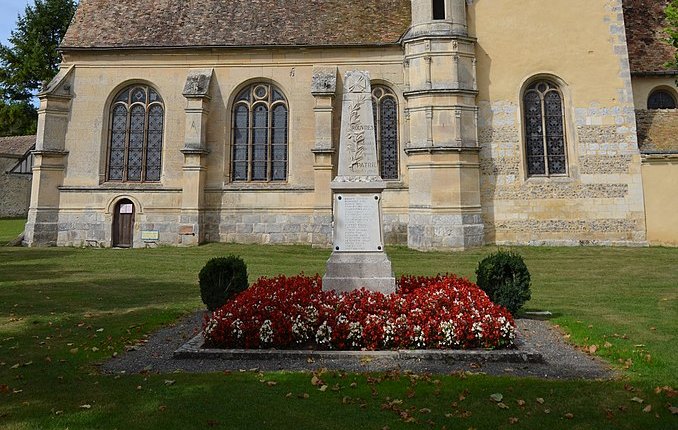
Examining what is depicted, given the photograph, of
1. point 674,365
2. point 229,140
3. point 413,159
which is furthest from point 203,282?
point 229,140

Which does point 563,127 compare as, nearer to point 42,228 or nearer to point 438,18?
point 438,18

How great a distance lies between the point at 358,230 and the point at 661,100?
68.3ft

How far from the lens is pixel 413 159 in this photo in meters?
18.3

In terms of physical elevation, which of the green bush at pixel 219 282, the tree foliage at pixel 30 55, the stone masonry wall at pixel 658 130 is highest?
the tree foliage at pixel 30 55

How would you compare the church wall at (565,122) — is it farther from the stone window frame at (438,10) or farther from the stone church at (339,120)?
the stone window frame at (438,10)

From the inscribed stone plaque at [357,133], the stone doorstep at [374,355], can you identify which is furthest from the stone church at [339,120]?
the stone doorstep at [374,355]

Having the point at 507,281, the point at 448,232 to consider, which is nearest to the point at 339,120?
the point at 448,232

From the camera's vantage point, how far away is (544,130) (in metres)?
18.8

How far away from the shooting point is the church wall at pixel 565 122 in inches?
714

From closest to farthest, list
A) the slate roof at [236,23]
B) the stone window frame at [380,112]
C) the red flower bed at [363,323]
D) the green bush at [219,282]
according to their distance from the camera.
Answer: the red flower bed at [363,323], the green bush at [219,282], the stone window frame at [380,112], the slate roof at [236,23]

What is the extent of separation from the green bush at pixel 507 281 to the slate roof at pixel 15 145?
135ft

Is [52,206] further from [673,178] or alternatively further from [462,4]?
[673,178]

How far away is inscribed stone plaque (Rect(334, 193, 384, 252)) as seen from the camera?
796 centimetres

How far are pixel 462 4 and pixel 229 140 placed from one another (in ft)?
39.0
